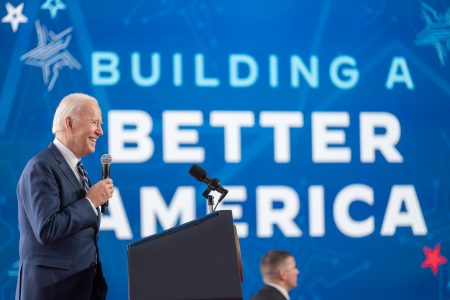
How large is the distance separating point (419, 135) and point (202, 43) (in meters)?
1.53

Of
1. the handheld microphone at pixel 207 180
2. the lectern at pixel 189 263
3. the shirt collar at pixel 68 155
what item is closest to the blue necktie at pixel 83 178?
the shirt collar at pixel 68 155

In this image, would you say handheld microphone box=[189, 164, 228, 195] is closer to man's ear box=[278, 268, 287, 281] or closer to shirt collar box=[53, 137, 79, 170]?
shirt collar box=[53, 137, 79, 170]

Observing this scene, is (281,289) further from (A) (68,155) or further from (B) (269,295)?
(A) (68,155)

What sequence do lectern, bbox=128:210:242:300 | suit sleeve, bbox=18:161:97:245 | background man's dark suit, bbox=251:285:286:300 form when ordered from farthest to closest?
background man's dark suit, bbox=251:285:286:300 < suit sleeve, bbox=18:161:97:245 < lectern, bbox=128:210:242:300

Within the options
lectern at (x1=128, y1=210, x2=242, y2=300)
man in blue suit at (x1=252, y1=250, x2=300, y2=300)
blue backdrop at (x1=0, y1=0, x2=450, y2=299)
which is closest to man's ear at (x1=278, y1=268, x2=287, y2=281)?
man in blue suit at (x1=252, y1=250, x2=300, y2=300)

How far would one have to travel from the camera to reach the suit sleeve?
2.26 metres

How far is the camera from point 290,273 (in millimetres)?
4020

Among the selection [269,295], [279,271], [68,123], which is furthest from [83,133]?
[279,271]

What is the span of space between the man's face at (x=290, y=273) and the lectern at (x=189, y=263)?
202cm

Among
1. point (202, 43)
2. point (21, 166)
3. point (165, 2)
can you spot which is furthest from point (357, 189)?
point (21, 166)

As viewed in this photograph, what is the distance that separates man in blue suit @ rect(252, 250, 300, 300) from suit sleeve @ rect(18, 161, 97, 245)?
1.81m

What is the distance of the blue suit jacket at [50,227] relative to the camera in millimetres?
2275

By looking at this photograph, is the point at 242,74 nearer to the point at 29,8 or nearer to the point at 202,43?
the point at 202,43

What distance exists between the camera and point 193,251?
2.02m
